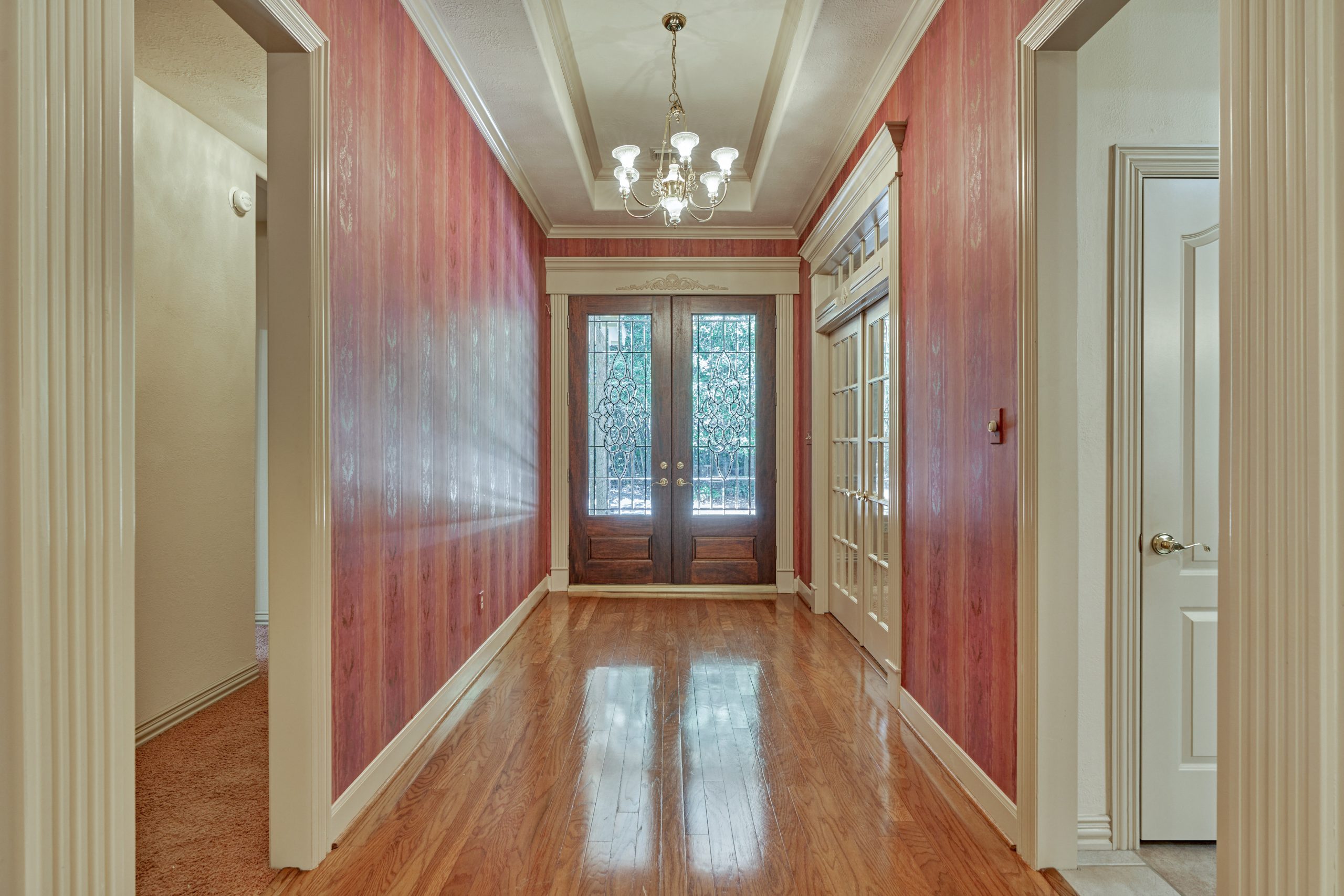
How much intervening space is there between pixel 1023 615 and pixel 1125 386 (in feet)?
2.37

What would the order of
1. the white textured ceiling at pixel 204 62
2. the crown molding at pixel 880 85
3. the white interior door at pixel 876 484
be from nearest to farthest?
the white textured ceiling at pixel 204 62 < the crown molding at pixel 880 85 < the white interior door at pixel 876 484

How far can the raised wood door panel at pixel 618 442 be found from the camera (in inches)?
233

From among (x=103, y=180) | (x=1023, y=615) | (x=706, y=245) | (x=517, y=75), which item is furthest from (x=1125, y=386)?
(x=706, y=245)

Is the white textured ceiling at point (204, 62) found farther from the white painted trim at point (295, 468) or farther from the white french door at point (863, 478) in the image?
the white french door at point (863, 478)

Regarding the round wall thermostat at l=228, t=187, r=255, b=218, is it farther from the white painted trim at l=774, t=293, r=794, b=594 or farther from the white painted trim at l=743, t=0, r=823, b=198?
the white painted trim at l=774, t=293, r=794, b=594

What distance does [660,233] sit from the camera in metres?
5.88

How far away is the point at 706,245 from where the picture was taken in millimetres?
5914

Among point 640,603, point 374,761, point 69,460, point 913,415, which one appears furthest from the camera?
point 640,603

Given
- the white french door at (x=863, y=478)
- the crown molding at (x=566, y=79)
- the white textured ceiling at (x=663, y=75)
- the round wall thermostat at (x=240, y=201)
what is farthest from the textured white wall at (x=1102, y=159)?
the round wall thermostat at (x=240, y=201)

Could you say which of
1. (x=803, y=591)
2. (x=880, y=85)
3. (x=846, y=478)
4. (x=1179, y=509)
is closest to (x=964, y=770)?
(x=1179, y=509)

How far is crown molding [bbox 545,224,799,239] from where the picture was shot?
19.1 feet

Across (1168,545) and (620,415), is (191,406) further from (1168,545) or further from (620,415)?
(1168,545)

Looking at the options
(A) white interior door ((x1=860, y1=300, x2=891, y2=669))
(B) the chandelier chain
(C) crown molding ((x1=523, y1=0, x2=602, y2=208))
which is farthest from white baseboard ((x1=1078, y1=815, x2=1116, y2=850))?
(B) the chandelier chain

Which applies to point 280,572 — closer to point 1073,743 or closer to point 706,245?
point 1073,743
